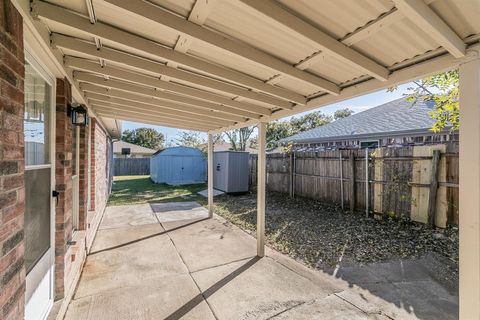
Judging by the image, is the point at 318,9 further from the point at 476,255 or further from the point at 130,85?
the point at 130,85

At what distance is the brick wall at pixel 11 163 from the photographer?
4.17ft

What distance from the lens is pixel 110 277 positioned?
349 centimetres

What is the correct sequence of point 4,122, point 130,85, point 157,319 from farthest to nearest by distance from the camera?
point 130,85
point 157,319
point 4,122

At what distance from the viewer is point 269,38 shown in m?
1.85

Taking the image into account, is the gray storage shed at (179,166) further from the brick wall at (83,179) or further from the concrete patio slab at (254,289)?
the concrete patio slab at (254,289)

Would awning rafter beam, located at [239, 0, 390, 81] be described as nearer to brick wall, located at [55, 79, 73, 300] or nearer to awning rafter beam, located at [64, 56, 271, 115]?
awning rafter beam, located at [64, 56, 271, 115]

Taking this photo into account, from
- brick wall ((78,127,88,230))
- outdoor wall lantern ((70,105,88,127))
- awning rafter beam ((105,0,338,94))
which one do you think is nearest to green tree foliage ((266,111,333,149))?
brick wall ((78,127,88,230))

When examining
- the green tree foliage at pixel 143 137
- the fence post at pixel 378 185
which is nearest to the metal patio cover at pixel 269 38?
the fence post at pixel 378 185

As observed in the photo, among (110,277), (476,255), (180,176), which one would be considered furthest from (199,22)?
(180,176)

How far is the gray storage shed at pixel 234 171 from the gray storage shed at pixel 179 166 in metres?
5.36

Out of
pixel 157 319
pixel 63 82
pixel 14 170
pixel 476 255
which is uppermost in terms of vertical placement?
pixel 63 82

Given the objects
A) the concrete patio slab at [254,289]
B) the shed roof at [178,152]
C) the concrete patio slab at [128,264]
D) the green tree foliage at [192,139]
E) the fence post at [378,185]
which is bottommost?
the concrete patio slab at [254,289]

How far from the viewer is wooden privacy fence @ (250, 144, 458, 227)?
17.2 ft

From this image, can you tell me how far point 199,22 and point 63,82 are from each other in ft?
6.26
